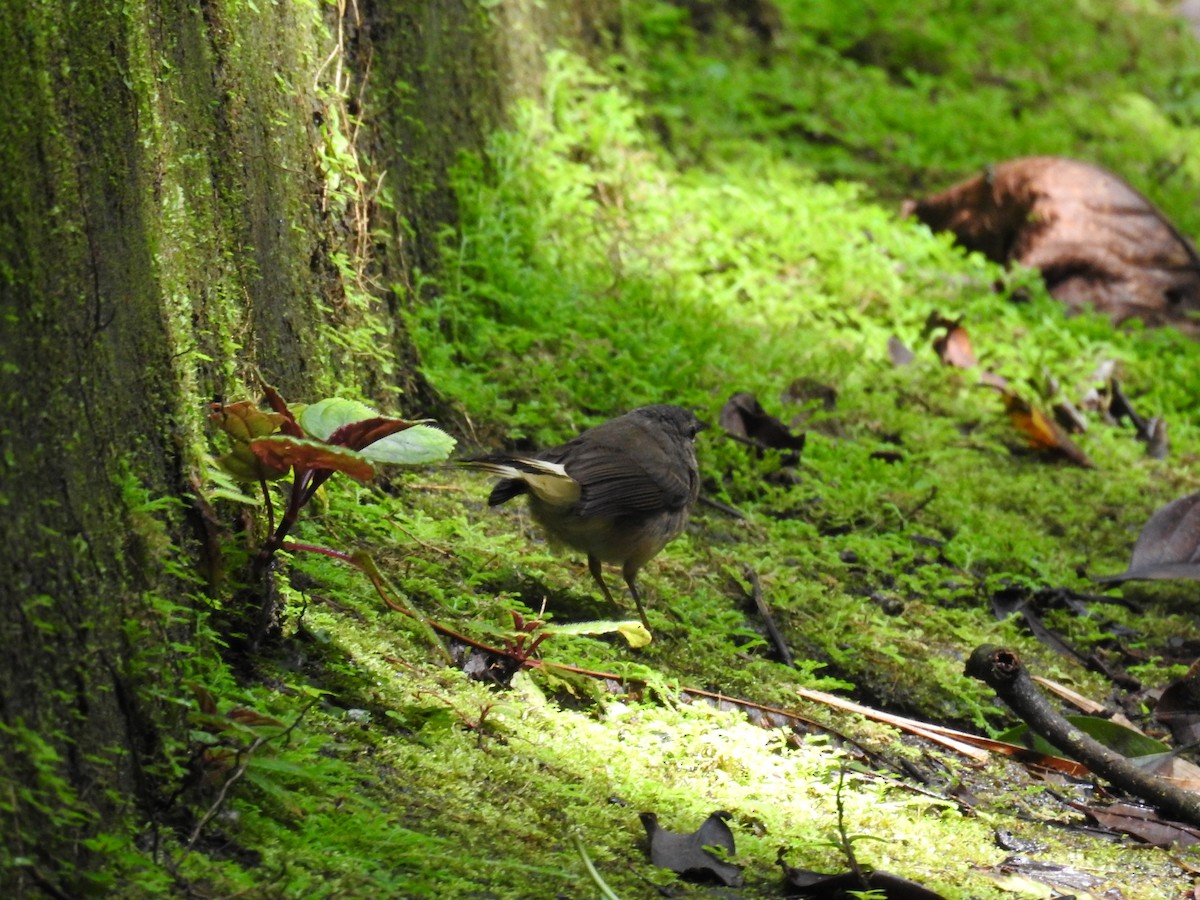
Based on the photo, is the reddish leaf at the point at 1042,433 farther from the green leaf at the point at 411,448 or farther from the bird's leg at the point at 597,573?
the green leaf at the point at 411,448

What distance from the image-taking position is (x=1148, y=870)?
3303mm

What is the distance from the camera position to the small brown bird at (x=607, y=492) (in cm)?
422

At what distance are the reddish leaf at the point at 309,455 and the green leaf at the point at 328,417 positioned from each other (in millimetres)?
69

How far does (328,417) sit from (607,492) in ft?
4.99

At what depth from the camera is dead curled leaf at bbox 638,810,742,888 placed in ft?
9.19

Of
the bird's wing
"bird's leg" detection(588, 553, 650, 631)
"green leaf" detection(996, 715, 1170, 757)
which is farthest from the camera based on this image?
"bird's leg" detection(588, 553, 650, 631)

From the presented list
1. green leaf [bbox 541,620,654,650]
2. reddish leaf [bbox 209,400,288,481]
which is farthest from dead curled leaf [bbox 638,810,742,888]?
reddish leaf [bbox 209,400,288,481]

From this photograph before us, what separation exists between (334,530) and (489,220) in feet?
7.40

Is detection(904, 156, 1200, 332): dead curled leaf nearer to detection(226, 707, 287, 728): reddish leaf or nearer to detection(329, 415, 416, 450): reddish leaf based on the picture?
detection(329, 415, 416, 450): reddish leaf

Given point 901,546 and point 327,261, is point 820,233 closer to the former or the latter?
point 901,546

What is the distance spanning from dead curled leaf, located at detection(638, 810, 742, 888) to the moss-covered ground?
37mm

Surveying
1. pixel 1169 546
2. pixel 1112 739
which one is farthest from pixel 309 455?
pixel 1169 546

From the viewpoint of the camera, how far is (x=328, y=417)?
294 cm

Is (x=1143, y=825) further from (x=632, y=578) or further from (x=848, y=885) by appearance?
(x=632, y=578)
